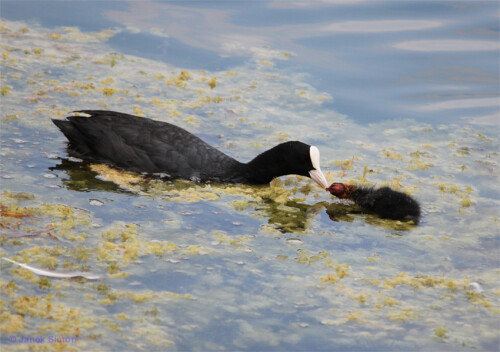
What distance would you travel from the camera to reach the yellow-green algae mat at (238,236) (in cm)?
406

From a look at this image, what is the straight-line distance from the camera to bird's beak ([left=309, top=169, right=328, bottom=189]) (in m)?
6.19

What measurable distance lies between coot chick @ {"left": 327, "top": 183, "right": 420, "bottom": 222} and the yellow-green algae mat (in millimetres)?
90

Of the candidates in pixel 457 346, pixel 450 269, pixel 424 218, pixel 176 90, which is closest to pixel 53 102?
pixel 176 90

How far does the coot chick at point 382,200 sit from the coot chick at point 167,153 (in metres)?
0.24

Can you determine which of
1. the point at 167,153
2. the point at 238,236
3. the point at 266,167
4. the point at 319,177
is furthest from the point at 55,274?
the point at 319,177

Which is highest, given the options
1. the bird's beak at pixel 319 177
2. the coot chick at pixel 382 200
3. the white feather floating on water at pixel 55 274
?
the bird's beak at pixel 319 177

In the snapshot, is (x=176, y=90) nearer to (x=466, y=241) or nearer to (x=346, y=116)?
(x=346, y=116)

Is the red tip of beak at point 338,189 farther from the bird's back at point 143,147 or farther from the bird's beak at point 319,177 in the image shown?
the bird's back at point 143,147

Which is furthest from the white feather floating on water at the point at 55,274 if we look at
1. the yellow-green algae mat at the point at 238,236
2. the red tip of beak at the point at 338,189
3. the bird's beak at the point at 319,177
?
the bird's beak at the point at 319,177

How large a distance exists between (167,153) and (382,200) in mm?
1896

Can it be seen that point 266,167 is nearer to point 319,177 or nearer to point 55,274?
point 319,177

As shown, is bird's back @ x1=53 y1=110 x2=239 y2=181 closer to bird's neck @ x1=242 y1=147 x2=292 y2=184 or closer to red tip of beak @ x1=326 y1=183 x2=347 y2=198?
bird's neck @ x1=242 y1=147 x2=292 y2=184

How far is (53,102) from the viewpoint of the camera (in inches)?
294

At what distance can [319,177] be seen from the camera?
20.5ft
